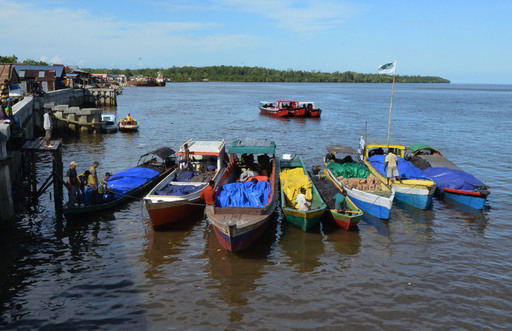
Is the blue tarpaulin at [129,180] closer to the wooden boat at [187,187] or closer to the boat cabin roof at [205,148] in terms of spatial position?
the wooden boat at [187,187]

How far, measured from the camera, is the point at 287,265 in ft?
44.7

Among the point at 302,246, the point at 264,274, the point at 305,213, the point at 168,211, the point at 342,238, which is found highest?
the point at 305,213

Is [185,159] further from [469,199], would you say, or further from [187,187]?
[469,199]

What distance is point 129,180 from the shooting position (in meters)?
20.5

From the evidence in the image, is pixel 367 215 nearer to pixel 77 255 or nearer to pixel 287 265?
pixel 287 265

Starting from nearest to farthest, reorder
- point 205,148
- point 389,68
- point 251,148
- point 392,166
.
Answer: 1. point 392,166
2. point 251,148
3. point 205,148
4. point 389,68

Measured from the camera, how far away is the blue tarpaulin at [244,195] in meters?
15.7

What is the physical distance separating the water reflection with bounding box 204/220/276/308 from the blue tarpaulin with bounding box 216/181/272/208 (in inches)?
52.9

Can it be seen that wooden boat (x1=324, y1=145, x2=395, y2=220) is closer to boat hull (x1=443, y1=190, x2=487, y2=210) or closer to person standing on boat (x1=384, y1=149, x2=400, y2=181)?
person standing on boat (x1=384, y1=149, x2=400, y2=181)

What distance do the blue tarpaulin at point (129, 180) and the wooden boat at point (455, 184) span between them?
14.7 m

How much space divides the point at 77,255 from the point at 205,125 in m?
38.2

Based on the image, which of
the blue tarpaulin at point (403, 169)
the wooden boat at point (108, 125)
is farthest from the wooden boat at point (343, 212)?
the wooden boat at point (108, 125)

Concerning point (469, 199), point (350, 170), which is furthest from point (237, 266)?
point (469, 199)

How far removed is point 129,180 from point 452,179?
1598 centimetres
